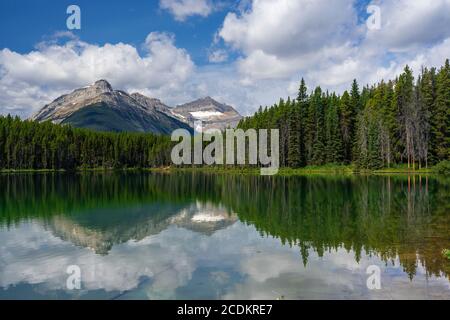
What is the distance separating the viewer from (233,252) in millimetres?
20750

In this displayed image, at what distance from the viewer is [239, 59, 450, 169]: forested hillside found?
92.1 meters

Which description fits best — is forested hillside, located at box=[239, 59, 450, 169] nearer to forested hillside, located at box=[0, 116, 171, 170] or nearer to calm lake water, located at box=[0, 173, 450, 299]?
calm lake water, located at box=[0, 173, 450, 299]

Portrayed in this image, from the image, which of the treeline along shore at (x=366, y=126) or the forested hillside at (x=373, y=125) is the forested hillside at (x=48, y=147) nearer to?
the treeline along shore at (x=366, y=126)

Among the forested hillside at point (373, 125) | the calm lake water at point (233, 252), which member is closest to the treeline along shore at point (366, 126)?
the forested hillside at point (373, 125)

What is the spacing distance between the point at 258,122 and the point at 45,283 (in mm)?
124872

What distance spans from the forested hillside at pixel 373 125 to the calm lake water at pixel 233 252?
61780mm

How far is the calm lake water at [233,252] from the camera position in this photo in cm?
1467

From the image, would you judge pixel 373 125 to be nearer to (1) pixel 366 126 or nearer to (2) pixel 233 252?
(1) pixel 366 126

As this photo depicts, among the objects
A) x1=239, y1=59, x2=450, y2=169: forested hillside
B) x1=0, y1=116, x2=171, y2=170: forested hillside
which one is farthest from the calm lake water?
x1=0, y1=116, x2=171, y2=170: forested hillside

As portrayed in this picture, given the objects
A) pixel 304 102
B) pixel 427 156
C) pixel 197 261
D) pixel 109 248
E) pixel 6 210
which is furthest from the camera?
pixel 304 102
